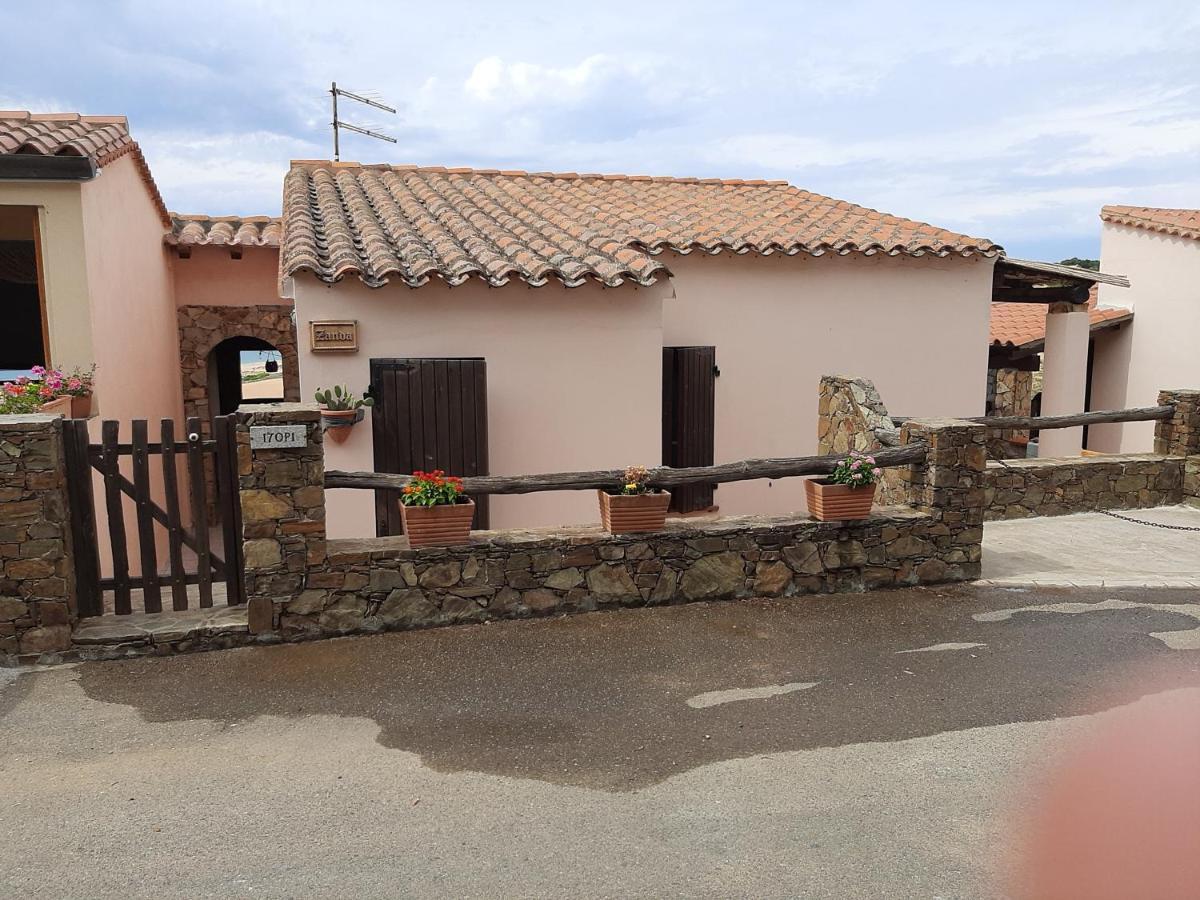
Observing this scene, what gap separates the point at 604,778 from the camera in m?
4.18

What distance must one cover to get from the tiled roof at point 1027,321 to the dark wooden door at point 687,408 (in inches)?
310

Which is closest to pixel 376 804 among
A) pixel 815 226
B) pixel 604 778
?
pixel 604 778

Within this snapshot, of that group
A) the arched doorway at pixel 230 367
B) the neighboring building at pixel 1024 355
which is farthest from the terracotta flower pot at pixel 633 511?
the neighboring building at pixel 1024 355

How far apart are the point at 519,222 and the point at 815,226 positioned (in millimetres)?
3753

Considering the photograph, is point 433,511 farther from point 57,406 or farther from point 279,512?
point 57,406

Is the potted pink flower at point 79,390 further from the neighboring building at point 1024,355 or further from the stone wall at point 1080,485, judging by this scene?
the neighboring building at point 1024,355

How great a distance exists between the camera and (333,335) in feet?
24.7

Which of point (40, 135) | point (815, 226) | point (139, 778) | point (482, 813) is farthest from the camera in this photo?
point (815, 226)

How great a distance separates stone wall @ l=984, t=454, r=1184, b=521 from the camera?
985 centimetres

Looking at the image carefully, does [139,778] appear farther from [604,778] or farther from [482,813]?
[604,778]

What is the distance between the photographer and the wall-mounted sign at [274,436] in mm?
5645

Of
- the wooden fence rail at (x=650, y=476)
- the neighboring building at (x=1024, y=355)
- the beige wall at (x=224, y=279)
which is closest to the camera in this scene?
the wooden fence rail at (x=650, y=476)

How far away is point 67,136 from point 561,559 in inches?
240

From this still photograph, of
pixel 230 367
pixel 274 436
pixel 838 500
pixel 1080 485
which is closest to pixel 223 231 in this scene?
pixel 230 367
